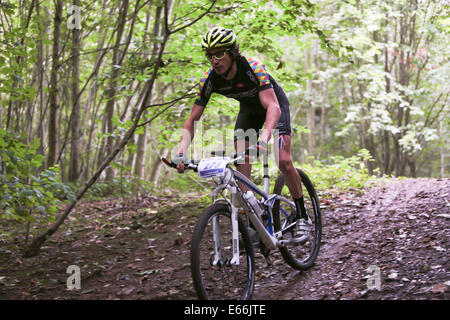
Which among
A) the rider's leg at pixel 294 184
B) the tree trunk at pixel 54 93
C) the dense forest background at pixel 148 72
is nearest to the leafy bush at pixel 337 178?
the dense forest background at pixel 148 72

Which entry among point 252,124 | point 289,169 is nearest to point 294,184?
point 289,169

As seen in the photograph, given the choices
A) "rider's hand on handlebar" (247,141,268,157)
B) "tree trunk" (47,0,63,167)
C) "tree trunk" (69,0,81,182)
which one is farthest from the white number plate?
"tree trunk" (69,0,81,182)

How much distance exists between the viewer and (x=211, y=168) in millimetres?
3289

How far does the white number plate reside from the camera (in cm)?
328

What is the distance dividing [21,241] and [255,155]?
4209 millimetres

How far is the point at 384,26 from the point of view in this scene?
14.2 meters

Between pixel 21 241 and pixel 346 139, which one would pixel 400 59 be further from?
pixel 21 241

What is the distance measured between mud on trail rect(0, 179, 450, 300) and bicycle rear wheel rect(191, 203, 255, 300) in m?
0.43

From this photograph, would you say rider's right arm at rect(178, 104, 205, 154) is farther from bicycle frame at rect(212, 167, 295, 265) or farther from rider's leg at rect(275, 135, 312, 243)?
rider's leg at rect(275, 135, 312, 243)

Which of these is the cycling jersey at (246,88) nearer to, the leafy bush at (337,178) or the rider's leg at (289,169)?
the rider's leg at (289,169)

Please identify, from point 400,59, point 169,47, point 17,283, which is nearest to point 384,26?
point 400,59

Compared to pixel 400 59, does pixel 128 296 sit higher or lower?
lower

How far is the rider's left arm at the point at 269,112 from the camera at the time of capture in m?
3.55

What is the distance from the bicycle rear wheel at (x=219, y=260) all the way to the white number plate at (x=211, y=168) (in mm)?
253
